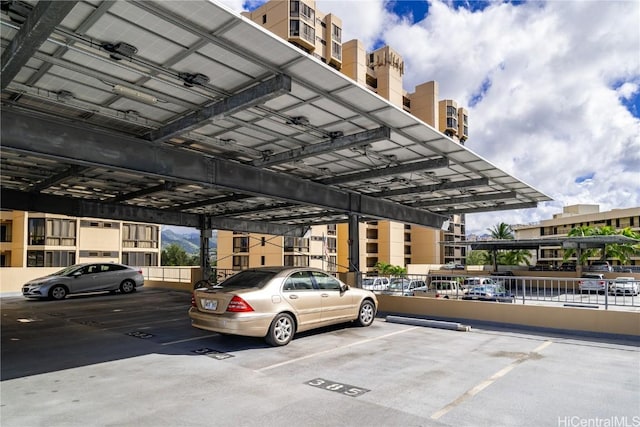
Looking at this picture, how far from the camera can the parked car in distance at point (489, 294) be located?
38.0ft

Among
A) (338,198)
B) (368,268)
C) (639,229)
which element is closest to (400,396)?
(338,198)

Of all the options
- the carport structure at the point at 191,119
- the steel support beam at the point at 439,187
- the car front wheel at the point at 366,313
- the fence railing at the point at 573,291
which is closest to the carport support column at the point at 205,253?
the carport structure at the point at 191,119

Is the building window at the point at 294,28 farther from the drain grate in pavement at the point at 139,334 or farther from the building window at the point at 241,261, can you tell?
the drain grate in pavement at the point at 139,334

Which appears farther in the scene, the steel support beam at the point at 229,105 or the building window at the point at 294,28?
the building window at the point at 294,28

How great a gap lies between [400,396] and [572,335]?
20.2ft

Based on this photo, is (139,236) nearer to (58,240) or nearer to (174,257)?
(58,240)

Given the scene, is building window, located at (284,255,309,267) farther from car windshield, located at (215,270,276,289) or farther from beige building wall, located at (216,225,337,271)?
car windshield, located at (215,270,276,289)

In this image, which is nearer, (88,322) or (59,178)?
(88,322)

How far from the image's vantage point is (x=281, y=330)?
27.4 feet

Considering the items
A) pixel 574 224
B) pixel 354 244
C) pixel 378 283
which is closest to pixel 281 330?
pixel 354 244

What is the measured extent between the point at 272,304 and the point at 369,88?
165 feet

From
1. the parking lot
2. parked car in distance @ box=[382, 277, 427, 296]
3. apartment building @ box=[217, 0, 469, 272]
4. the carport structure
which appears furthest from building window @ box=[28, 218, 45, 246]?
parked car in distance @ box=[382, 277, 427, 296]

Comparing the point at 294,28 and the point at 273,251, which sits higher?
the point at 294,28

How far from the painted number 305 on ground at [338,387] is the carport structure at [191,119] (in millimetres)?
4367
